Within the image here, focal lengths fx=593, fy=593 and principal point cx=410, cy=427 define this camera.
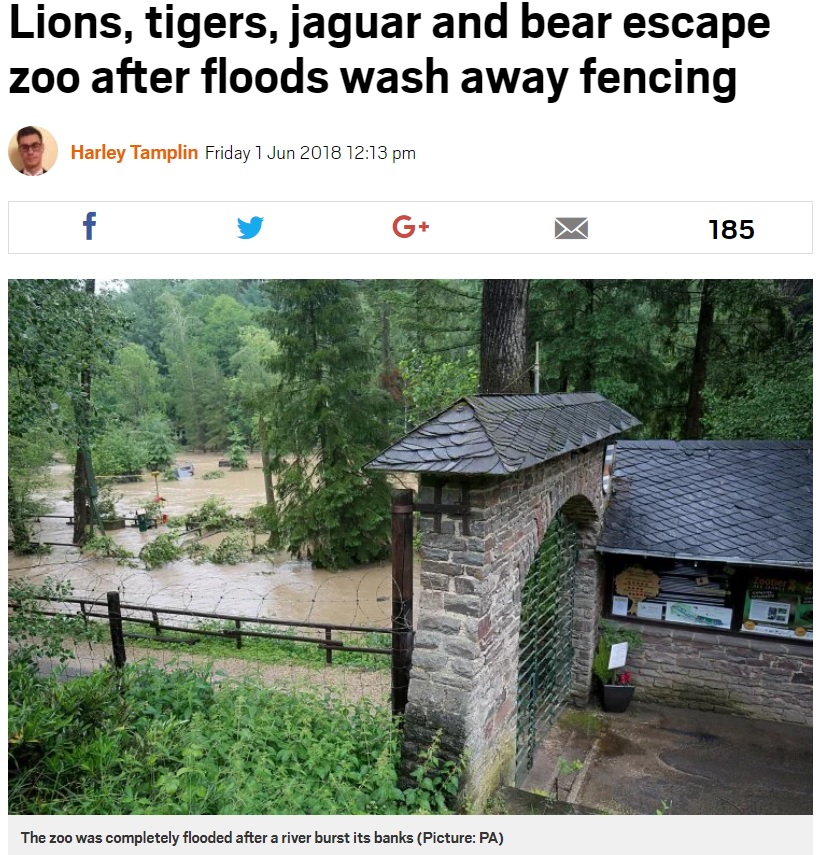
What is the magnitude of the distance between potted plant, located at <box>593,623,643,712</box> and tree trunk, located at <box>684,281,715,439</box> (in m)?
6.67

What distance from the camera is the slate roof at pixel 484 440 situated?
11.1 feet

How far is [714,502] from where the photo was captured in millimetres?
7105

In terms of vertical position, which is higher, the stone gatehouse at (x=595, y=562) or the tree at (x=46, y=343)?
the tree at (x=46, y=343)

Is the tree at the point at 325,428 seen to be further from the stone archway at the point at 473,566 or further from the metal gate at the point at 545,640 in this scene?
the stone archway at the point at 473,566

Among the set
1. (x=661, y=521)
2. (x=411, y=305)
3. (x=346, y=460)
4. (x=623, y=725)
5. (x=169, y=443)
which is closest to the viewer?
(x=623, y=725)

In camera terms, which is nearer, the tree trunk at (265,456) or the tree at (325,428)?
the tree at (325,428)

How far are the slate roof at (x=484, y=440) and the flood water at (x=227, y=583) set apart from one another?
6.95 metres

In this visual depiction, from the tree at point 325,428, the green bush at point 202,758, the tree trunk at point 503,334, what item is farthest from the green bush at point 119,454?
the green bush at point 202,758

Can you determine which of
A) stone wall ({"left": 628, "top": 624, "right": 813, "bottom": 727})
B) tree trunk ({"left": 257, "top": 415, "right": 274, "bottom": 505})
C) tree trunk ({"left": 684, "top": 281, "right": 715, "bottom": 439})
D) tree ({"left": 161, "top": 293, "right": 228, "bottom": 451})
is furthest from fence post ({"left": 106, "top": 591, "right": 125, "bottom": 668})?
tree ({"left": 161, "top": 293, "right": 228, "bottom": 451})
